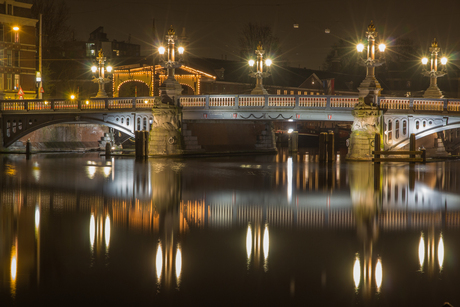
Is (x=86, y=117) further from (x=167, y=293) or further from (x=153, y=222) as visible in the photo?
(x=167, y=293)

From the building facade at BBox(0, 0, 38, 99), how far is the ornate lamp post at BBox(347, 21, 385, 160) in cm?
3732

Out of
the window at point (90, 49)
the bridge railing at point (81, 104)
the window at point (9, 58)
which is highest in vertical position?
the window at point (90, 49)

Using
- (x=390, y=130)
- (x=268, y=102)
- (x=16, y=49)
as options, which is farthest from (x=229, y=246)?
(x=16, y=49)

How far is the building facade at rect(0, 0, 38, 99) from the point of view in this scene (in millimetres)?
55781

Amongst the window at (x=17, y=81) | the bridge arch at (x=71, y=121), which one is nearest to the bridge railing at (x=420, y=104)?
the bridge arch at (x=71, y=121)

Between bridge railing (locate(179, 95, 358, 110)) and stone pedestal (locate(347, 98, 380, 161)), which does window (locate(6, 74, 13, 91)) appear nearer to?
bridge railing (locate(179, 95, 358, 110))

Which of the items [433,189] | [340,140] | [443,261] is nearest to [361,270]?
[443,261]

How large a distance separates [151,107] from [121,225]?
26498 mm

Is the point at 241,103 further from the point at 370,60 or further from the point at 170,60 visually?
the point at 370,60

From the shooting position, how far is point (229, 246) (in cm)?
973

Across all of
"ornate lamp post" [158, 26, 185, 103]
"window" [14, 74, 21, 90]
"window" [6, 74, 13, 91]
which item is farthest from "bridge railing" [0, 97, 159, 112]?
"window" [14, 74, 21, 90]

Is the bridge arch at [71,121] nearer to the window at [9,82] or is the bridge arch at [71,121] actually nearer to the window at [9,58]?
the window at [9,82]

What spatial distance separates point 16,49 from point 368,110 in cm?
4127

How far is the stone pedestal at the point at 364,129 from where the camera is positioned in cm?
3144
